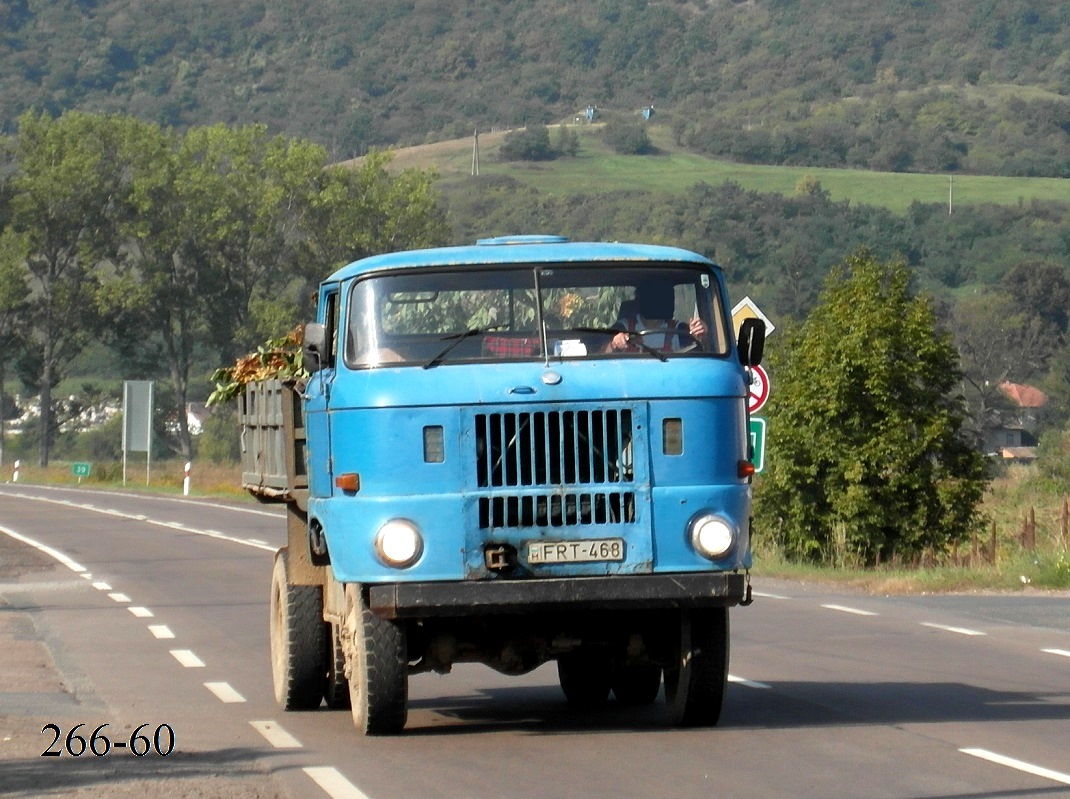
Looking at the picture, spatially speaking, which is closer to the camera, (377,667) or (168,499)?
(377,667)

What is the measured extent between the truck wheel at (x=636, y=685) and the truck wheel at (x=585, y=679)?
7cm

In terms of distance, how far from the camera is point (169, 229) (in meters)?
92.2

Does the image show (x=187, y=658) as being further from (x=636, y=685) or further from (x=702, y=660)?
(x=702, y=660)

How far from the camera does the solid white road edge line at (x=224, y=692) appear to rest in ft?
39.1

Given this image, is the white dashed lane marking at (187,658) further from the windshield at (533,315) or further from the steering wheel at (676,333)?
the steering wheel at (676,333)

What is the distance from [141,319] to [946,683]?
84.6 meters

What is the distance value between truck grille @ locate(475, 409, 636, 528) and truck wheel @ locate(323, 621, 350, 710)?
5.63ft

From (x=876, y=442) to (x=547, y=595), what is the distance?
17803mm

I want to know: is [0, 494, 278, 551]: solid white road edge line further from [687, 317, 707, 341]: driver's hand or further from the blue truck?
[687, 317, 707, 341]: driver's hand

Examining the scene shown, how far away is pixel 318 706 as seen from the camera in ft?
37.4

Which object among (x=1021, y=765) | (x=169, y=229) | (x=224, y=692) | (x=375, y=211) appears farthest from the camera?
(x=169, y=229)

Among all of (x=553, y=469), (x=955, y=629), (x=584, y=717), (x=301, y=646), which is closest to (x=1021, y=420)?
(x=955, y=629)

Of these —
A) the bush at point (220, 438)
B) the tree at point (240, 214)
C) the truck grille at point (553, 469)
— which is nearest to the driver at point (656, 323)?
the truck grille at point (553, 469)

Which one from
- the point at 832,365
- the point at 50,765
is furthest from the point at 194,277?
the point at 50,765
